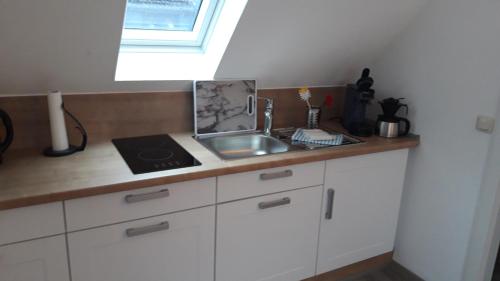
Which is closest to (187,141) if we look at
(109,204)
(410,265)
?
(109,204)

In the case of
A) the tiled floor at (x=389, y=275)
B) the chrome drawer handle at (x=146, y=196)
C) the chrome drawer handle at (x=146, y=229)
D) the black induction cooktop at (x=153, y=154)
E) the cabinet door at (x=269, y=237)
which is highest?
the black induction cooktop at (x=153, y=154)

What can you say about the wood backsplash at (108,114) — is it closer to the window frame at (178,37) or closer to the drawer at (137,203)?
the window frame at (178,37)

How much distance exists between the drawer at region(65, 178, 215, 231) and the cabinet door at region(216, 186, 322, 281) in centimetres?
14

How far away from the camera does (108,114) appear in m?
1.97

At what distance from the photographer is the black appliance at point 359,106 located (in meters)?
2.26

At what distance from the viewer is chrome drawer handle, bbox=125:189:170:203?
1.50m

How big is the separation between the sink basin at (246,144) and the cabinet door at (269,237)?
0.37m

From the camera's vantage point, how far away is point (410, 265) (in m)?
2.39

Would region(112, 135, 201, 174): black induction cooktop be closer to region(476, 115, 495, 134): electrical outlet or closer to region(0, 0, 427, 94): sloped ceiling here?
region(0, 0, 427, 94): sloped ceiling

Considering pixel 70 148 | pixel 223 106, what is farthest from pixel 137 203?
pixel 223 106

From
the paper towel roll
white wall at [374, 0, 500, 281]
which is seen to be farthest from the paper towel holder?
white wall at [374, 0, 500, 281]

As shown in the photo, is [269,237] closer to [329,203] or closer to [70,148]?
[329,203]

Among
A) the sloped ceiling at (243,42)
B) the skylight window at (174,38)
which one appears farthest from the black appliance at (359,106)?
the skylight window at (174,38)

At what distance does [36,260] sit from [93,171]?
0.38 meters
